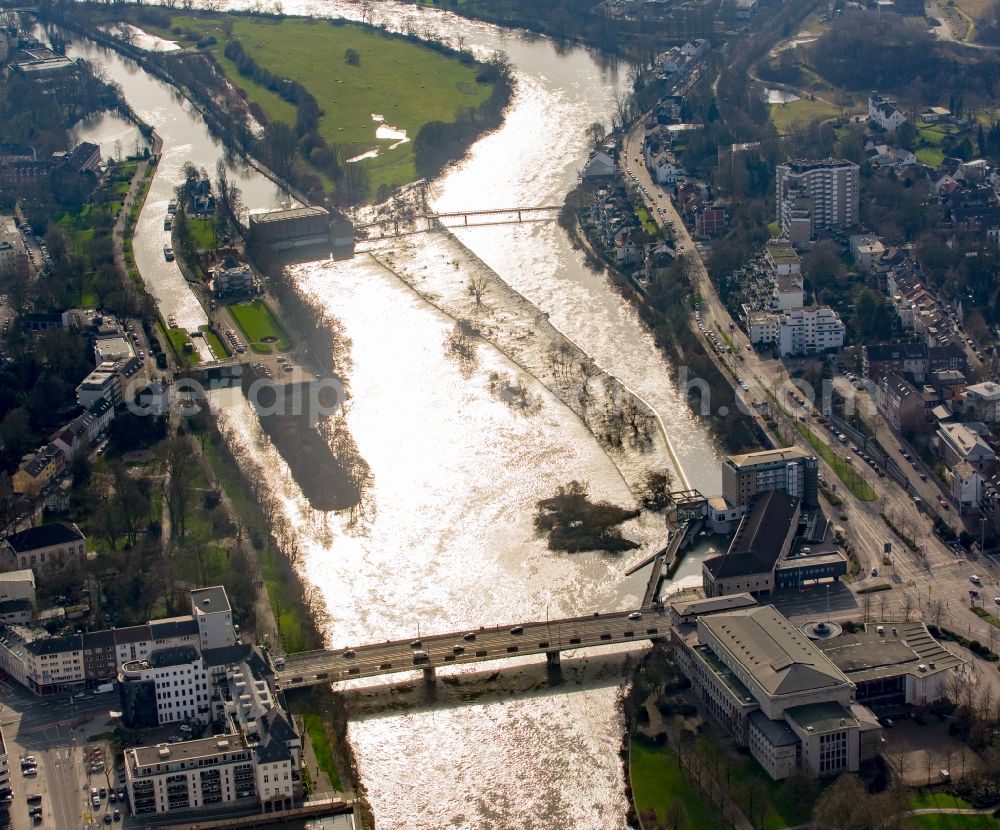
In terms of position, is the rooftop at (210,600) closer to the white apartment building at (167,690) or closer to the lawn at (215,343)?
the white apartment building at (167,690)

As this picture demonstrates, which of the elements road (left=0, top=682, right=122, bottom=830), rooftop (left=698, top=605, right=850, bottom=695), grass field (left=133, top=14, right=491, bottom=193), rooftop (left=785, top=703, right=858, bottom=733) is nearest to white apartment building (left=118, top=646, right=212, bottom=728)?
road (left=0, top=682, right=122, bottom=830)

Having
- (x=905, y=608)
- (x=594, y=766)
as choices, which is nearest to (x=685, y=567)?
(x=905, y=608)

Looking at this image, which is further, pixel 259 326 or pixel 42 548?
pixel 259 326

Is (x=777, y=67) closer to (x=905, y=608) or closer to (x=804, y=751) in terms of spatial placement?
(x=905, y=608)

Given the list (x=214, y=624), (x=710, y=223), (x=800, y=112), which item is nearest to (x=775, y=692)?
(x=214, y=624)

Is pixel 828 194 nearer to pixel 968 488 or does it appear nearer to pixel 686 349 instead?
pixel 686 349
